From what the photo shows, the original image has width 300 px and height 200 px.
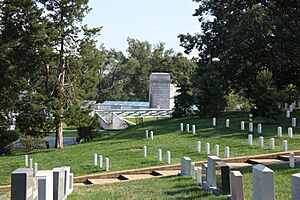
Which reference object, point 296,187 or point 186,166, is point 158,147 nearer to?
point 186,166

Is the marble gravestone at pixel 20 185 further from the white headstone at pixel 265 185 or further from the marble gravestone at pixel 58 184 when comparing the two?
the white headstone at pixel 265 185

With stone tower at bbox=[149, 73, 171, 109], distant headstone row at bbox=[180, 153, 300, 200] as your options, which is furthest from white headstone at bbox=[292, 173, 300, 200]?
stone tower at bbox=[149, 73, 171, 109]

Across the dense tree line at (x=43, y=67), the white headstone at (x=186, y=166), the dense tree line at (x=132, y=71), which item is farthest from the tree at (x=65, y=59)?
the dense tree line at (x=132, y=71)

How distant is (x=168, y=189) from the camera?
12102 millimetres

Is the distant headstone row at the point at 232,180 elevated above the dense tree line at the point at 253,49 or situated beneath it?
situated beneath

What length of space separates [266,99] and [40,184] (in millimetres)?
20163

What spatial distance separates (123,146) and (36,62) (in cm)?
895

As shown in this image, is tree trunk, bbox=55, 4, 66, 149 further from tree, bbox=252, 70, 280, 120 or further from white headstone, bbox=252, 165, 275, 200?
white headstone, bbox=252, 165, 275, 200

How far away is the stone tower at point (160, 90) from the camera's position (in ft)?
174

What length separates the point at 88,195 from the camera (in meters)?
12.3

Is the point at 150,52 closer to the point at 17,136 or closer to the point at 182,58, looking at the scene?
the point at 182,58

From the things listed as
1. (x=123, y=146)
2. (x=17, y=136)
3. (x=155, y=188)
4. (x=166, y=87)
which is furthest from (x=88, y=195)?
(x=166, y=87)

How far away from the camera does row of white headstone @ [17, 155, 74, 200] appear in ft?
27.1

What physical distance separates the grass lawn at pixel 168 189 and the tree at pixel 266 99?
41.9 feet
